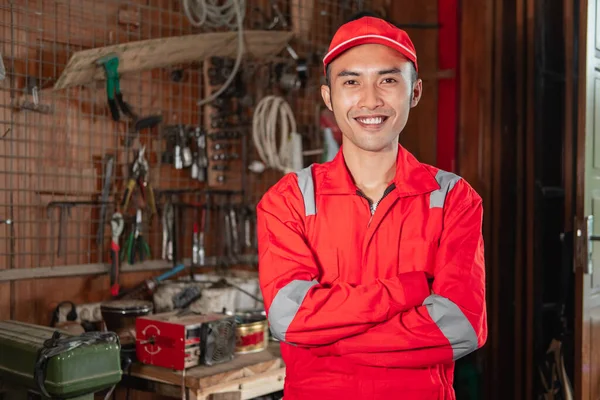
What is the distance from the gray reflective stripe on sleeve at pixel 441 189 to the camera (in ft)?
5.40

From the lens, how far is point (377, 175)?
1702 millimetres

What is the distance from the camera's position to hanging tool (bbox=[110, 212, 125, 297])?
3.22m

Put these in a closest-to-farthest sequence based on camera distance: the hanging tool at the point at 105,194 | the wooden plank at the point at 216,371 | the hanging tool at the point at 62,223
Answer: the wooden plank at the point at 216,371 < the hanging tool at the point at 62,223 < the hanging tool at the point at 105,194

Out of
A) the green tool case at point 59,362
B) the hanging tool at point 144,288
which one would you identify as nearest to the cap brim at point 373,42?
the green tool case at point 59,362

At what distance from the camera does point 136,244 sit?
132 inches

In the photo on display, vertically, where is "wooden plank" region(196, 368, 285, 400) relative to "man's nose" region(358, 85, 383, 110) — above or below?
below

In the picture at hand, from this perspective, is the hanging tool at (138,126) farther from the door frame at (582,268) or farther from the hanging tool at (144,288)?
the door frame at (582,268)

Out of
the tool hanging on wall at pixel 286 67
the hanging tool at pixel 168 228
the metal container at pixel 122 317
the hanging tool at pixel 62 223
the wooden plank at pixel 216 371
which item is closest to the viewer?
the wooden plank at pixel 216 371

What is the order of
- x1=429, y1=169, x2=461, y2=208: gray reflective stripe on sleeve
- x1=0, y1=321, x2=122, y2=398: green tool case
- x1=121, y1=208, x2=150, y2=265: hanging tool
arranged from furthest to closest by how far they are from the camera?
1. x1=121, y1=208, x2=150, y2=265: hanging tool
2. x1=0, y1=321, x2=122, y2=398: green tool case
3. x1=429, y1=169, x2=461, y2=208: gray reflective stripe on sleeve

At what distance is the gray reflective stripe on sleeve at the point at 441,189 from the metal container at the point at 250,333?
1.45 meters

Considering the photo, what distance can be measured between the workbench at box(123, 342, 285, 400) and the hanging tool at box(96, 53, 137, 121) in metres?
1.26

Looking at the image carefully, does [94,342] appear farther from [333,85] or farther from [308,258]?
[333,85]

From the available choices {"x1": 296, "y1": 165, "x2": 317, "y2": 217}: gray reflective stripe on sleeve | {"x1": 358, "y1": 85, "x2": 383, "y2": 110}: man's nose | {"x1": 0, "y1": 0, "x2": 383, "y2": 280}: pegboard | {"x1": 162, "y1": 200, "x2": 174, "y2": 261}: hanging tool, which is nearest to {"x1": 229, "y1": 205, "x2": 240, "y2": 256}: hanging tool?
{"x1": 0, "y1": 0, "x2": 383, "y2": 280}: pegboard

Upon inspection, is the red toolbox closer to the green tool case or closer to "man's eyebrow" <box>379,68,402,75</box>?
the green tool case
